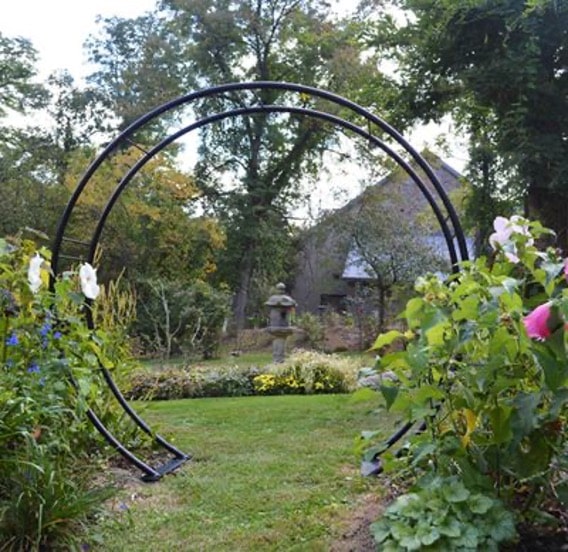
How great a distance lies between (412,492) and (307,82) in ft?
47.5

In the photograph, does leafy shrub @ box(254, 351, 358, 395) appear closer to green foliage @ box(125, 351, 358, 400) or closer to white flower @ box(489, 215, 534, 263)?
green foliage @ box(125, 351, 358, 400)

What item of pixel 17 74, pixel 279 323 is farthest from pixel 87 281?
pixel 17 74

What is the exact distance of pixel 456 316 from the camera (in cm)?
147

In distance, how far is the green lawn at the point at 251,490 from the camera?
226 centimetres

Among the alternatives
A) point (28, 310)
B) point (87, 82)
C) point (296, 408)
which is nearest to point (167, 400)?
point (296, 408)

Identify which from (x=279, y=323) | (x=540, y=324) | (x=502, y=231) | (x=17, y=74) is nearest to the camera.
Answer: (x=540, y=324)

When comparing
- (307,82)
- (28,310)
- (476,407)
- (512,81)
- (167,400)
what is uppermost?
(307,82)

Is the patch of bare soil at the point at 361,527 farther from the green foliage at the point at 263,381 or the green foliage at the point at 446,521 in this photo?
the green foliage at the point at 263,381

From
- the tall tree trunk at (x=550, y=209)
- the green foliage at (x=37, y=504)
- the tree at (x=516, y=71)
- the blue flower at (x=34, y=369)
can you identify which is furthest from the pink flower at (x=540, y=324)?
the tall tree trunk at (x=550, y=209)

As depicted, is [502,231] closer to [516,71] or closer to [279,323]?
[516,71]

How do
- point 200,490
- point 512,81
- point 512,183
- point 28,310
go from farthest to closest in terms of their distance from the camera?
point 512,183, point 512,81, point 200,490, point 28,310

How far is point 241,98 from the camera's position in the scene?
14195 mm

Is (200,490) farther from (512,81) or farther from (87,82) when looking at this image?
(87,82)

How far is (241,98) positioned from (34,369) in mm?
12907
